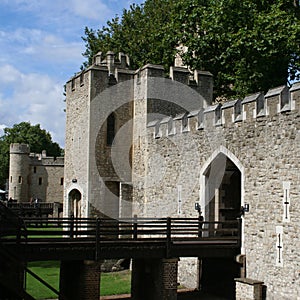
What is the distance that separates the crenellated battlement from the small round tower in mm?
32214

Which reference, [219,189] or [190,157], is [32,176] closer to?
[190,157]

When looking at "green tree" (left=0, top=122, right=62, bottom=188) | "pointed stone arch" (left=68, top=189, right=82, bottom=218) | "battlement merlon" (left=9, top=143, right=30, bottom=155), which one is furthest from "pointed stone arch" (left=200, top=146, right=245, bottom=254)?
Result: "green tree" (left=0, top=122, right=62, bottom=188)

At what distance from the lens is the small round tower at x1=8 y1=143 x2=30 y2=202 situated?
1980 inches

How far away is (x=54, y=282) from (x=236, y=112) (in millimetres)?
8149

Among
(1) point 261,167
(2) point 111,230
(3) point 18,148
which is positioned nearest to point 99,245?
(2) point 111,230

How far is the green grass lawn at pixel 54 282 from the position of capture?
17.3 metres

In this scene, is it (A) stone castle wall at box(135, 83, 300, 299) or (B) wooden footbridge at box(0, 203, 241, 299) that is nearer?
(B) wooden footbridge at box(0, 203, 241, 299)

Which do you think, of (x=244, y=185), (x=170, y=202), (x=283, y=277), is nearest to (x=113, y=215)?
(x=170, y=202)

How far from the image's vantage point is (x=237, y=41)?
→ 2331 cm

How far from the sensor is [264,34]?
22.9 metres

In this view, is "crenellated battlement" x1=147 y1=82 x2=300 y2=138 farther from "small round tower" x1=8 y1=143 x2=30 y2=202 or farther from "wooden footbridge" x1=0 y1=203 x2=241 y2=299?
"small round tower" x1=8 y1=143 x2=30 y2=202

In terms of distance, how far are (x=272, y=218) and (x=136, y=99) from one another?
8.95 m

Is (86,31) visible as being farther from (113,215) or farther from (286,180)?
(286,180)

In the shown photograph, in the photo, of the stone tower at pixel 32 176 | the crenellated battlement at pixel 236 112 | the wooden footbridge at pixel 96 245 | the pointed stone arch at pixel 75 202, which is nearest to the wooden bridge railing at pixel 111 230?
the wooden footbridge at pixel 96 245
